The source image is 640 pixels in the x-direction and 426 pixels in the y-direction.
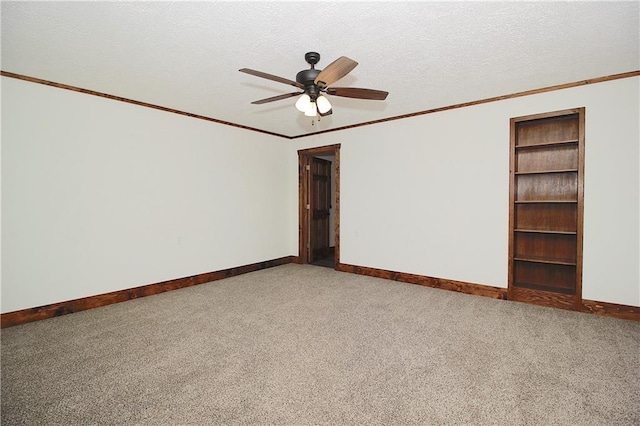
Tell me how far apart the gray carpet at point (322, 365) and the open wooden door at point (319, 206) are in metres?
2.69

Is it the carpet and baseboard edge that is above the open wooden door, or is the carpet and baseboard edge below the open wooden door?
below

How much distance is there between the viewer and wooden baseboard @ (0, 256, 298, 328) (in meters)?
3.00

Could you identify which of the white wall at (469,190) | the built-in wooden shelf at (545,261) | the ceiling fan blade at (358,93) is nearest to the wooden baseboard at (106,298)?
the white wall at (469,190)

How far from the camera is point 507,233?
3.70 metres

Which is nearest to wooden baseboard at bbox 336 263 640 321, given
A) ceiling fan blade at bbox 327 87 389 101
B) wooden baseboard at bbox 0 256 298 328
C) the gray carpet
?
the gray carpet

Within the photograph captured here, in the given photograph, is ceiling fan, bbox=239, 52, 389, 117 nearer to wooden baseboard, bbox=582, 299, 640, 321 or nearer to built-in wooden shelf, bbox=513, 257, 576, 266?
built-in wooden shelf, bbox=513, 257, 576, 266

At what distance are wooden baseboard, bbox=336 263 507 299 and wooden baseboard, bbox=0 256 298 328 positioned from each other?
188cm

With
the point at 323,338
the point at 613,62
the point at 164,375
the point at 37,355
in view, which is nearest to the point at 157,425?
the point at 164,375

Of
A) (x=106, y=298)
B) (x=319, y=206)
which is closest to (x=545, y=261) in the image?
(x=319, y=206)

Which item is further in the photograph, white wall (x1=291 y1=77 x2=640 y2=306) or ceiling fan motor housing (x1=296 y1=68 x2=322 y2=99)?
white wall (x1=291 y1=77 x2=640 y2=306)

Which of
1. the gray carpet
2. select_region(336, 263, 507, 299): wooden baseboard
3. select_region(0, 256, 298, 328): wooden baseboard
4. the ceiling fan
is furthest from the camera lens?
select_region(336, 263, 507, 299): wooden baseboard

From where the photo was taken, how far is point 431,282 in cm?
429

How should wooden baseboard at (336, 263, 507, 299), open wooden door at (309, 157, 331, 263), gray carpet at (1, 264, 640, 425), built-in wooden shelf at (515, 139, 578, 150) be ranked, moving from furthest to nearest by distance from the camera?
open wooden door at (309, 157, 331, 263) < wooden baseboard at (336, 263, 507, 299) < built-in wooden shelf at (515, 139, 578, 150) < gray carpet at (1, 264, 640, 425)

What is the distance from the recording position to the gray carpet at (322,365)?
68.6 inches
